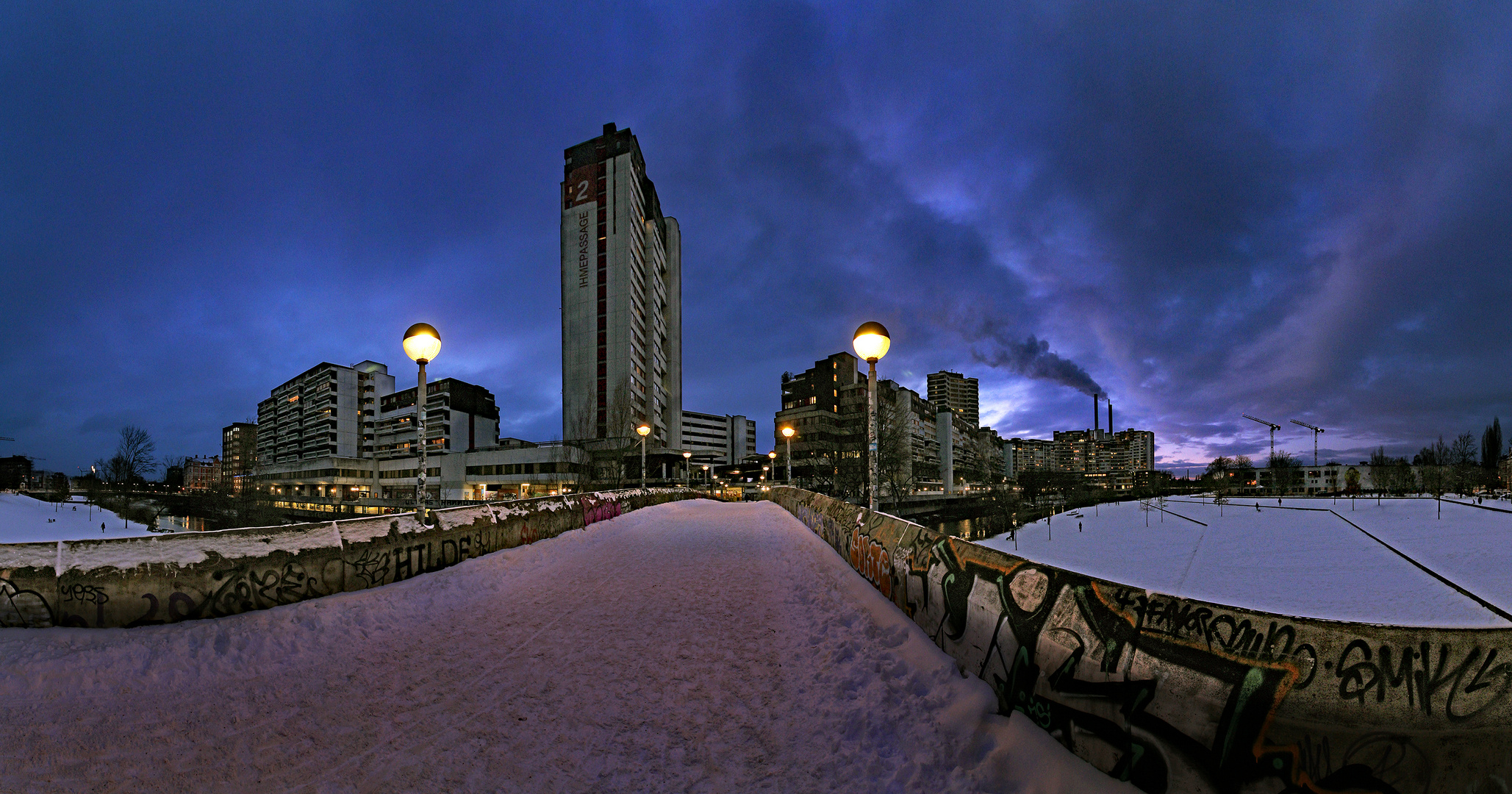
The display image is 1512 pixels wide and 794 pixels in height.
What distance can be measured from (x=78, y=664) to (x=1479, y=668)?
31.5 feet

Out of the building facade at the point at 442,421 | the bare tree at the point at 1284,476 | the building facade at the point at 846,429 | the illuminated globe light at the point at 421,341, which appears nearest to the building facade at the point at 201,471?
the building facade at the point at 442,421

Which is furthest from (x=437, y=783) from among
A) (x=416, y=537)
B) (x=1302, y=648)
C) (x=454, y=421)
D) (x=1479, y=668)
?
(x=454, y=421)

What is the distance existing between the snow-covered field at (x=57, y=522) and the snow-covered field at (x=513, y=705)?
66.7ft

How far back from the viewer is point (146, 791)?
3.13 metres

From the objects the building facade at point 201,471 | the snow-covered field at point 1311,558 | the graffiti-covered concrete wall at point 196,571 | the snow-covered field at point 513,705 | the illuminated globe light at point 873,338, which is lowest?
the building facade at point 201,471

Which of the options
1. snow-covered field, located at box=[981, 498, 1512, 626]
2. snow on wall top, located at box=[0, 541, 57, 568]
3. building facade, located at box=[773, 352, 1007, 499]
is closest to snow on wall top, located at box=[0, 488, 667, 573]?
snow on wall top, located at box=[0, 541, 57, 568]

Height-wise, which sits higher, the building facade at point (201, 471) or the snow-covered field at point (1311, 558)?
the snow-covered field at point (1311, 558)

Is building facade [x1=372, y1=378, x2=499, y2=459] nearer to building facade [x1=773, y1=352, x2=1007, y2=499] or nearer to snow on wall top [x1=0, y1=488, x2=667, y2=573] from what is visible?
building facade [x1=773, y1=352, x2=1007, y2=499]

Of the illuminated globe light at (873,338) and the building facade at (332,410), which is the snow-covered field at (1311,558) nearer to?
the illuminated globe light at (873,338)

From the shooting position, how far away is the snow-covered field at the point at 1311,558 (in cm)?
2055

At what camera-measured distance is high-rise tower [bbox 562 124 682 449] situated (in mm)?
76062

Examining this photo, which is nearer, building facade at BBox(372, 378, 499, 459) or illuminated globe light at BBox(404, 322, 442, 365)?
illuminated globe light at BBox(404, 322, 442, 365)

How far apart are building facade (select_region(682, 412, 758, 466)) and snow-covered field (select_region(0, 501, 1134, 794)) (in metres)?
111

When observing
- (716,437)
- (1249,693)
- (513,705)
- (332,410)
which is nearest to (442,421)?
(332,410)
